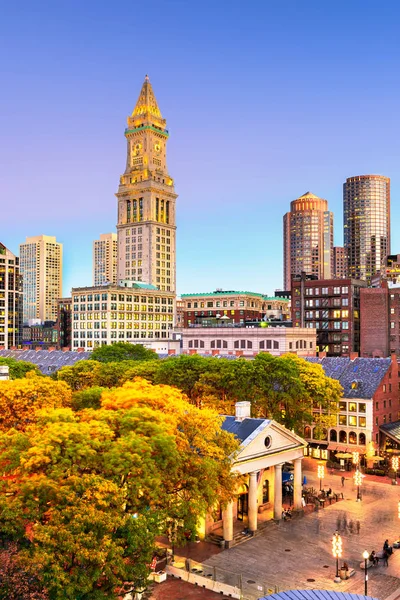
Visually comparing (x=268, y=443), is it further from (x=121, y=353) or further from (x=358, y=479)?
(x=121, y=353)

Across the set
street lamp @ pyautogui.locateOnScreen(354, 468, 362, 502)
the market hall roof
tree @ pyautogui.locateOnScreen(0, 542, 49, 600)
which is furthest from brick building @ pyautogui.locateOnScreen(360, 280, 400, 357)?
tree @ pyautogui.locateOnScreen(0, 542, 49, 600)

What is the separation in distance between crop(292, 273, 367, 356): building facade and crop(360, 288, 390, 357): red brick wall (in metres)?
2.66

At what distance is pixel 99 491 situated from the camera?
32156 mm

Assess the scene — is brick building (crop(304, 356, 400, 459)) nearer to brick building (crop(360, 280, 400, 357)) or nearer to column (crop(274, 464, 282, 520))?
column (crop(274, 464, 282, 520))

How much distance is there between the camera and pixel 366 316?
174m

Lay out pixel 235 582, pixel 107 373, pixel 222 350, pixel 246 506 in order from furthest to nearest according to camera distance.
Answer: pixel 222 350, pixel 107 373, pixel 246 506, pixel 235 582

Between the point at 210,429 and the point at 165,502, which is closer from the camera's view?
the point at 165,502

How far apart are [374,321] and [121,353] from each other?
295ft

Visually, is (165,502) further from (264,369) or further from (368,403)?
(368,403)

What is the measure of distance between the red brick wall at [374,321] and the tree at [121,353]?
8149 centimetres

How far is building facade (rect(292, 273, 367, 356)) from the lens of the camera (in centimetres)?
17400

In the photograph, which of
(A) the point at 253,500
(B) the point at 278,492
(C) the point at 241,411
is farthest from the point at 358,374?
(A) the point at 253,500

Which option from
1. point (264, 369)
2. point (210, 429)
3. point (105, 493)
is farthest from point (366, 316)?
point (105, 493)

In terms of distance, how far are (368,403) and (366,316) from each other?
9257 cm
